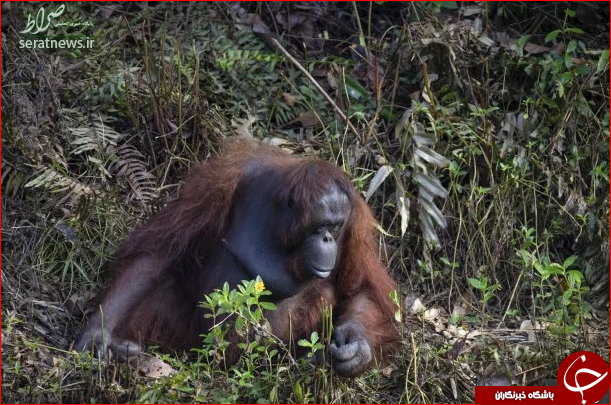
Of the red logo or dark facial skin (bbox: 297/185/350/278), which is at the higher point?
dark facial skin (bbox: 297/185/350/278)

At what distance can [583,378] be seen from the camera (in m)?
4.50

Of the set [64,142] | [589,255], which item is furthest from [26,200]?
[589,255]

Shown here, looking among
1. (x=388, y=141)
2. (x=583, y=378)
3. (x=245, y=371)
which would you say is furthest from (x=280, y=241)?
(x=388, y=141)

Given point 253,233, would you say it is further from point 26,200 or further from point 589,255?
point 589,255

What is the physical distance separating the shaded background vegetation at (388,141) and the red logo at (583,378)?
7cm

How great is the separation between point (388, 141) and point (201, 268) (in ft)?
5.06

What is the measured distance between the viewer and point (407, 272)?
18.2 ft

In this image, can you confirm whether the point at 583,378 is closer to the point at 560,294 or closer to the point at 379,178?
the point at 560,294

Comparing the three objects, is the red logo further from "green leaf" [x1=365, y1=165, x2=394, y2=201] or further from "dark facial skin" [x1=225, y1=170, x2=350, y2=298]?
"green leaf" [x1=365, y1=165, x2=394, y2=201]

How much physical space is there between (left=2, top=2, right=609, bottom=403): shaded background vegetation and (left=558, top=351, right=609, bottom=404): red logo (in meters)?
0.07

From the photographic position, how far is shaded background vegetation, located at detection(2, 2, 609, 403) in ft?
16.7

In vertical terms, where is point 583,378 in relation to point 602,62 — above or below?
below

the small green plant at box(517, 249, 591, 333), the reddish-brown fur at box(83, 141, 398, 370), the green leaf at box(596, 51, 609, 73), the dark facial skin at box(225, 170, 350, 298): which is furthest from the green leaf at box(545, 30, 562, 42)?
the dark facial skin at box(225, 170, 350, 298)

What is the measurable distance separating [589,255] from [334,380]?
188 centimetres
